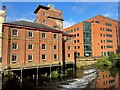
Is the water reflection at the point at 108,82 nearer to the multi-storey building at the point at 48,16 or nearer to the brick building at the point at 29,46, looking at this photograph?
the brick building at the point at 29,46

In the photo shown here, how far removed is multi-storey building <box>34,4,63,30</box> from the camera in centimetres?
4462

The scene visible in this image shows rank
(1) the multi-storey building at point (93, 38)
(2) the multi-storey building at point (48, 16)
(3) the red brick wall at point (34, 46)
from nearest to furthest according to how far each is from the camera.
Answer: (3) the red brick wall at point (34, 46), (2) the multi-storey building at point (48, 16), (1) the multi-storey building at point (93, 38)

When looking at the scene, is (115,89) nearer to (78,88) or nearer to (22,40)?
(78,88)

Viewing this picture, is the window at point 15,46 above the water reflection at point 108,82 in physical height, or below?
above

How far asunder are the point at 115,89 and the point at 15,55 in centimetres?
1598

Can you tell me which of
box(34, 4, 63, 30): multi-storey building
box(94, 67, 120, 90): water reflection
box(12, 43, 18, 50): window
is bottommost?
box(94, 67, 120, 90): water reflection

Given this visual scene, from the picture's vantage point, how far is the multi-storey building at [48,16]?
44.6 metres

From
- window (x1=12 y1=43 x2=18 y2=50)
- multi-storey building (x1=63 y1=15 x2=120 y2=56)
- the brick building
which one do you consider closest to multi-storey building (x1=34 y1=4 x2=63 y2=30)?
multi-storey building (x1=63 y1=15 x2=120 y2=56)

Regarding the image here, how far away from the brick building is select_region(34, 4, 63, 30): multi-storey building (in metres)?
13.9

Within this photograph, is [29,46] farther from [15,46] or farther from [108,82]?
[108,82]

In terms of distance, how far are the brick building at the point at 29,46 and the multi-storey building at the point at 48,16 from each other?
45.5 feet

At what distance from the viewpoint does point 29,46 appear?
89.4 ft

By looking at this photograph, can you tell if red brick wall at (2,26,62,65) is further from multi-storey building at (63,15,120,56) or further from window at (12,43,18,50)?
multi-storey building at (63,15,120,56)

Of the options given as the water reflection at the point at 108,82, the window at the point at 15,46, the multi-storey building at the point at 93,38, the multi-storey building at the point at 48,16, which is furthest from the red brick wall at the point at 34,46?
the multi-storey building at the point at 93,38
